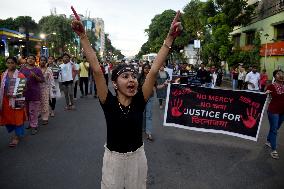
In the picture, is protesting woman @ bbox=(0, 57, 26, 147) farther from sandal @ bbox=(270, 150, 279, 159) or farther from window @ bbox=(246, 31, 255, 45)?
window @ bbox=(246, 31, 255, 45)

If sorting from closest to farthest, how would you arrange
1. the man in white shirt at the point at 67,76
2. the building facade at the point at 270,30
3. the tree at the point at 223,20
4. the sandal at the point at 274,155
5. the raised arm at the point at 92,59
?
1. the raised arm at the point at 92,59
2. the sandal at the point at 274,155
3. the man in white shirt at the point at 67,76
4. the building facade at the point at 270,30
5. the tree at the point at 223,20

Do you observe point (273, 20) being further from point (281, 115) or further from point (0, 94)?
point (0, 94)

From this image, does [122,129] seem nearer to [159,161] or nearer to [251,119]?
[159,161]

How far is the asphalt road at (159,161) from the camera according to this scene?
15.8 ft

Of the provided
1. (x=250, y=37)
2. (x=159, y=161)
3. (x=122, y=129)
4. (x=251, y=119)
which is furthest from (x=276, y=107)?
(x=250, y=37)

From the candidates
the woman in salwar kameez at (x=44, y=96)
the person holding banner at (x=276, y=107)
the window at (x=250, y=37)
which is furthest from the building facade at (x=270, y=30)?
the woman in salwar kameez at (x=44, y=96)

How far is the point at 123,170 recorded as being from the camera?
8.66 ft

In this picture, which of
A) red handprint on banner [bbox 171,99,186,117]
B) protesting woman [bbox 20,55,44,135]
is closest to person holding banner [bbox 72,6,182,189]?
red handprint on banner [bbox 171,99,186,117]

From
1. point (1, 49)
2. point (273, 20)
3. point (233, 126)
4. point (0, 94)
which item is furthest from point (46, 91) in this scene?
point (1, 49)

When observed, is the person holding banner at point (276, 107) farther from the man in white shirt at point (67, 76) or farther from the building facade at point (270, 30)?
the building facade at point (270, 30)

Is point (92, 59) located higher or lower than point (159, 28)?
lower

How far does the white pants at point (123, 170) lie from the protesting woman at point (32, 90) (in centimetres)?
556

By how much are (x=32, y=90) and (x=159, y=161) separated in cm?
382

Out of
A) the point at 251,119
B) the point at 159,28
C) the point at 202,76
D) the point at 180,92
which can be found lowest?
the point at 251,119
